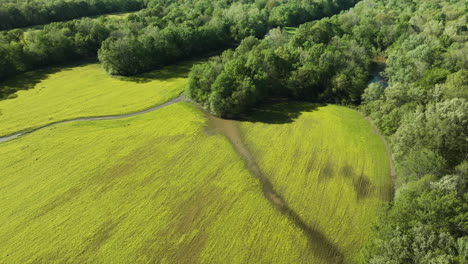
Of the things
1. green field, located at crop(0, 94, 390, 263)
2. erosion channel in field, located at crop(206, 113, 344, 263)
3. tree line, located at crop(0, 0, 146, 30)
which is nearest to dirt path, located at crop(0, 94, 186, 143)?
green field, located at crop(0, 94, 390, 263)

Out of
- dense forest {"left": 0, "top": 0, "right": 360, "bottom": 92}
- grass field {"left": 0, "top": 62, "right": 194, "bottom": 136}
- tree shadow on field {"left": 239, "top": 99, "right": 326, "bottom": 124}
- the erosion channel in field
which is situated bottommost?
the erosion channel in field

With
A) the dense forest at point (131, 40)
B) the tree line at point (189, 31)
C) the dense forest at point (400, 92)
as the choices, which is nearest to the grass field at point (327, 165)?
the dense forest at point (400, 92)

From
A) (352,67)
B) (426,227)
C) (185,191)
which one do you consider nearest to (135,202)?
(185,191)

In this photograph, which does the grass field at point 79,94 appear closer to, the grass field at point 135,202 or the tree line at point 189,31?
the tree line at point 189,31

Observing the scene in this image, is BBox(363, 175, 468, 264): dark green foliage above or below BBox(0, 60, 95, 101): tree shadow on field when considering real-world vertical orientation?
below

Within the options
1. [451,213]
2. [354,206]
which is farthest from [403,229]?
[354,206]

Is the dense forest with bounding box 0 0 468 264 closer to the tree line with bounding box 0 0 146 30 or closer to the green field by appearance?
the tree line with bounding box 0 0 146 30

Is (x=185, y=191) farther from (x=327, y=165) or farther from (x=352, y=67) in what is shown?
(x=352, y=67)
